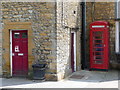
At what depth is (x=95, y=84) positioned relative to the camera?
8648 millimetres

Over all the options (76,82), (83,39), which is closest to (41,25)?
(76,82)

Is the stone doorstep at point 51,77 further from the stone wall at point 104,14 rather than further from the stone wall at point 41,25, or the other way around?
the stone wall at point 104,14

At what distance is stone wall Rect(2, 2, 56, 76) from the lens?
922 centimetres

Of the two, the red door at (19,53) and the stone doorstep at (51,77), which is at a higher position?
the red door at (19,53)

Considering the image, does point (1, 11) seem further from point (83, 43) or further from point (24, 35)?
point (83, 43)

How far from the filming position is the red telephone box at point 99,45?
11.1 metres

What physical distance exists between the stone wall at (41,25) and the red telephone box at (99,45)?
291cm

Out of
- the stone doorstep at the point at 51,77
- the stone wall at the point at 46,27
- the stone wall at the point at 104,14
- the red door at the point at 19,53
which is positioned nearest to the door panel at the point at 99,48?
the stone wall at the point at 104,14

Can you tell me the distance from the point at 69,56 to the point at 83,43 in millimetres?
1864

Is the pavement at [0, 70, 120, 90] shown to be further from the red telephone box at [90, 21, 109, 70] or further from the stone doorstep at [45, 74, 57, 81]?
the red telephone box at [90, 21, 109, 70]

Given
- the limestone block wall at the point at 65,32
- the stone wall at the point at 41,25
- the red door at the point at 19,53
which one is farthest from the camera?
the red door at the point at 19,53

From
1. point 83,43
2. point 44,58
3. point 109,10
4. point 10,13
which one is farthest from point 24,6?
point 109,10

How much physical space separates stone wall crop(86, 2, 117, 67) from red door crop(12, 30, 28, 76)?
435cm

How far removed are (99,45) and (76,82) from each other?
306 cm
